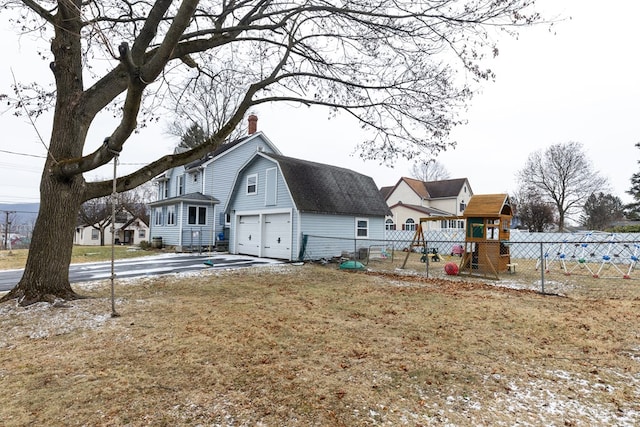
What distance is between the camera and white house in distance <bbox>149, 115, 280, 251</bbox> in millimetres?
21359

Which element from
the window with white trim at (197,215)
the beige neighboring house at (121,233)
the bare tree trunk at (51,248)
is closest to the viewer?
the bare tree trunk at (51,248)

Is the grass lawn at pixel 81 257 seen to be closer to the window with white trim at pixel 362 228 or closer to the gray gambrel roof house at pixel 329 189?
the gray gambrel roof house at pixel 329 189

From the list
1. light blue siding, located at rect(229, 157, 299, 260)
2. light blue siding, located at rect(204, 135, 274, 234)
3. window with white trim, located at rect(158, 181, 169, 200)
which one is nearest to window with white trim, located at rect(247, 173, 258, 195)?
light blue siding, located at rect(229, 157, 299, 260)

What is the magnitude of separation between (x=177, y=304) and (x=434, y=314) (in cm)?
534

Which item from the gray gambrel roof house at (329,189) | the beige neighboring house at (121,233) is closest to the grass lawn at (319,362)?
the gray gambrel roof house at (329,189)

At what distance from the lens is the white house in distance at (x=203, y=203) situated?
70.1ft

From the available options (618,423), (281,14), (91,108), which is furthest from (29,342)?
(281,14)

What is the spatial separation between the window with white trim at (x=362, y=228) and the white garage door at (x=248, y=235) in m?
5.67

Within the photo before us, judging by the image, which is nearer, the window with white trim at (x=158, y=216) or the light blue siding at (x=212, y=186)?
the light blue siding at (x=212, y=186)

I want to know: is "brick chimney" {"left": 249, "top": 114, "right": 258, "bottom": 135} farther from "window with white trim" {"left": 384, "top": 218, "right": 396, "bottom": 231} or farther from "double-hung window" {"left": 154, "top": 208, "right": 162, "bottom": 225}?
"window with white trim" {"left": 384, "top": 218, "right": 396, "bottom": 231}

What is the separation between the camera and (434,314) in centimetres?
646

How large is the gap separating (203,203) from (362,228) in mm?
10733

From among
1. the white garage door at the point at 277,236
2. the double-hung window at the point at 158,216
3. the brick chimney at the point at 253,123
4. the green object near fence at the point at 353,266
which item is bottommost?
→ the green object near fence at the point at 353,266

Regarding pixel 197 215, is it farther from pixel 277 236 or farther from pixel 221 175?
pixel 277 236
